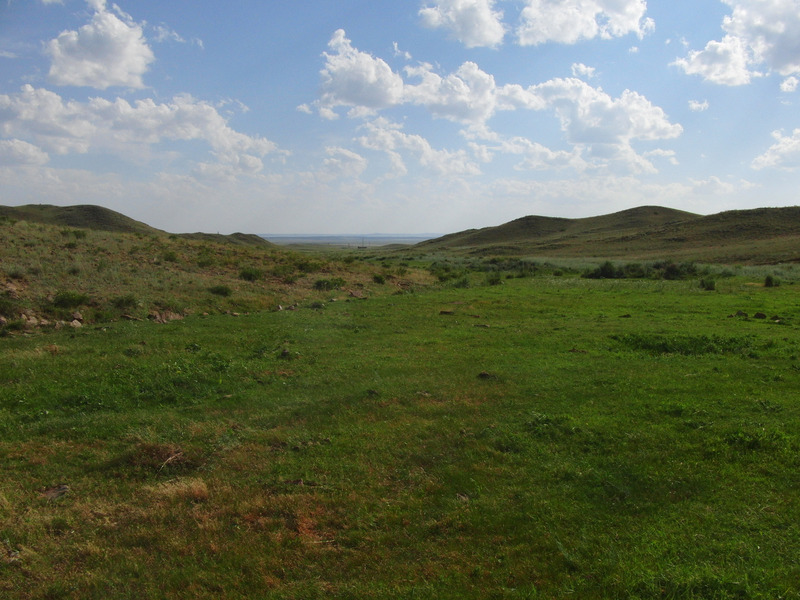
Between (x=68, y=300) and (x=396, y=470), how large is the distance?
54.0ft

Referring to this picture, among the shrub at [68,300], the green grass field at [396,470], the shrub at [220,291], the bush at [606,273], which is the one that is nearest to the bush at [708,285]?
the bush at [606,273]

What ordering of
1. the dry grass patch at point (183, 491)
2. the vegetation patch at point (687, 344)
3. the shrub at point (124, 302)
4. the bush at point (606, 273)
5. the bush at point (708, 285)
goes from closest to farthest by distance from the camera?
the dry grass patch at point (183, 491)
the vegetation patch at point (687, 344)
the shrub at point (124, 302)
the bush at point (708, 285)
the bush at point (606, 273)

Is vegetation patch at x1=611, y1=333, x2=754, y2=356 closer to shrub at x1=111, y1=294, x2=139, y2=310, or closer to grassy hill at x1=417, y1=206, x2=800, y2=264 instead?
shrub at x1=111, y1=294, x2=139, y2=310

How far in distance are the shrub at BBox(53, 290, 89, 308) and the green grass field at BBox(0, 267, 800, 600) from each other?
10.6 feet

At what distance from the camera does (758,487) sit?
20.8 ft

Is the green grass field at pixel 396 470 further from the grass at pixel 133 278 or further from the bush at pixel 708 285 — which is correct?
the bush at pixel 708 285

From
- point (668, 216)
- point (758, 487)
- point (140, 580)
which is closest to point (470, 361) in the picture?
point (758, 487)

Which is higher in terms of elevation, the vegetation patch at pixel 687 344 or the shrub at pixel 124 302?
the shrub at pixel 124 302

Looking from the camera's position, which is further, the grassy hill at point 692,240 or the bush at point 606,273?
the grassy hill at point 692,240

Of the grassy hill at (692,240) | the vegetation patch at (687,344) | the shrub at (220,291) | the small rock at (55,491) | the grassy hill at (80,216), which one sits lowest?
the small rock at (55,491)

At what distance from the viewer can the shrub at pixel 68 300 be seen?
701 inches

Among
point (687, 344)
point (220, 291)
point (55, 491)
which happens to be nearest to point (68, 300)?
point (220, 291)

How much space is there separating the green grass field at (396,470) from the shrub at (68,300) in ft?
10.6

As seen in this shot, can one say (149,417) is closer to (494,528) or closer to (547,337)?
(494,528)
